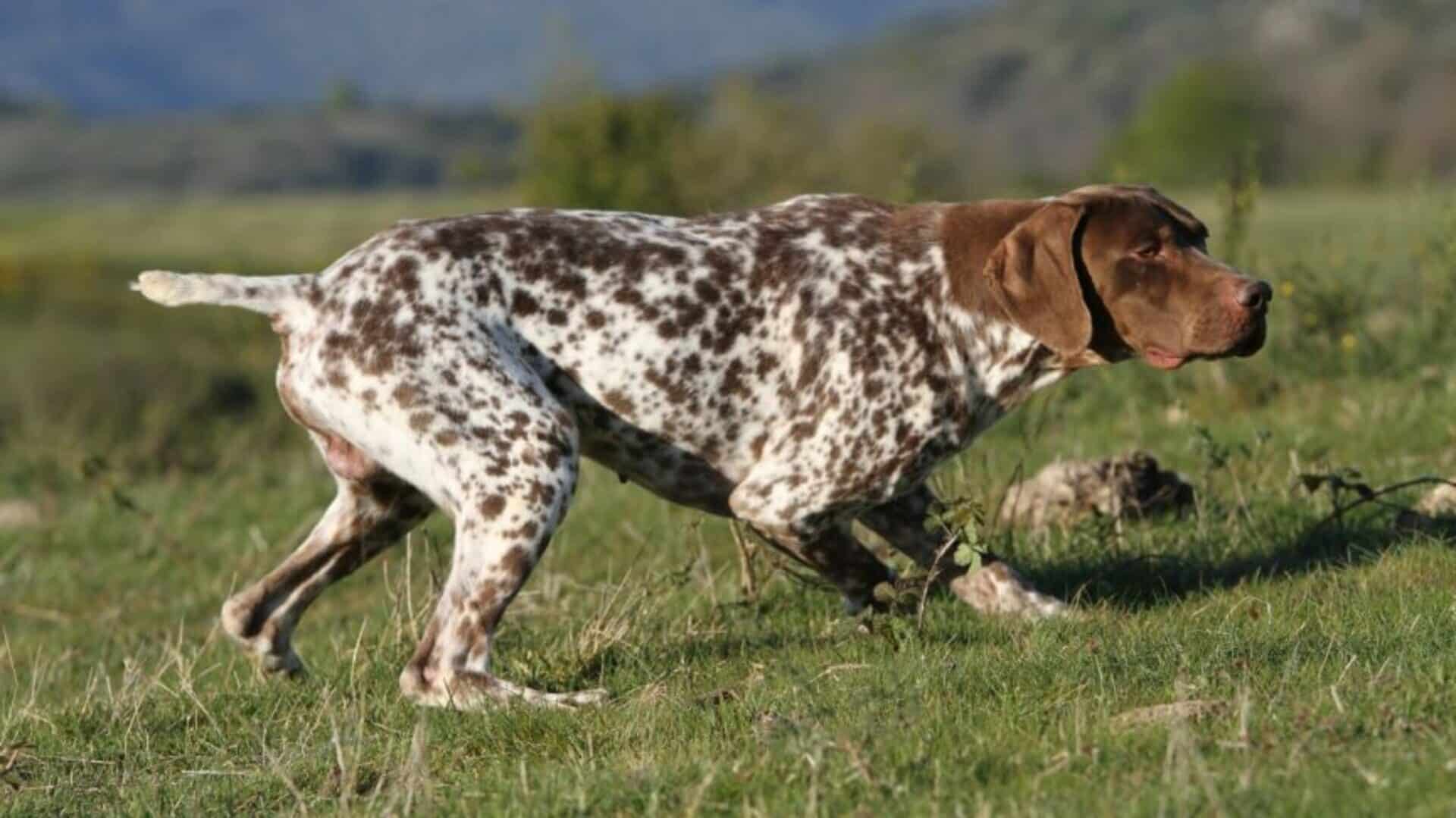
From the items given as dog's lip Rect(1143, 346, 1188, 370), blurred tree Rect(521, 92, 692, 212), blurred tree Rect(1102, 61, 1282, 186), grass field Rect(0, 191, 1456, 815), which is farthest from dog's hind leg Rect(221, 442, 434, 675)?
blurred tree Rect(1102, 61, 1282, 186)

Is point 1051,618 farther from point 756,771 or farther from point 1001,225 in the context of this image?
point 756,771

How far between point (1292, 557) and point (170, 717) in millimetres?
3908

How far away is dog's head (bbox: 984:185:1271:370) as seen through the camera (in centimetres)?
647

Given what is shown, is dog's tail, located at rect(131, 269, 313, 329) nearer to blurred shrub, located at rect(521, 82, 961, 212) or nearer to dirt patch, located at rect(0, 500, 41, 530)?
dirt patch, located at rect(0, 500, 41, 530)

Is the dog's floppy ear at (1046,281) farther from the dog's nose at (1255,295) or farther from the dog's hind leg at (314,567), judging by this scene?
the dog's hind leg at (314,567)

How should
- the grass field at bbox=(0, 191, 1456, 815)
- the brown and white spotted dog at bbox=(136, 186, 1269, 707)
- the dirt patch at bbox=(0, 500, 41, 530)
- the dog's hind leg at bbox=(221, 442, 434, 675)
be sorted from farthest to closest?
1. the dirt patch at bbox=(0, 500, 41, 530)
2. the dog's hind leg at bbox=(221, 442, 434, 675)
3. the brown and white spotted dog at bbox=(136, 186, 1269, 707)
4. the grass field at bbox=(0, 191, 1456, 815)

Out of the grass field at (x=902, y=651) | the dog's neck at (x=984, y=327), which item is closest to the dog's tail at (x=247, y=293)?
the grass field at (x=902, y=651)

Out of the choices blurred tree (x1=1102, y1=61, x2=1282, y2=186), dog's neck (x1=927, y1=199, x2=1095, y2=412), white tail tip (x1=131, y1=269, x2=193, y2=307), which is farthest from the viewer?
blurred tree (x1=1102, y1=61, x2=1282, y2=186)

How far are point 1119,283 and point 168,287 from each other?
301 cm

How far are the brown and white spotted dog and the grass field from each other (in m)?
0.51

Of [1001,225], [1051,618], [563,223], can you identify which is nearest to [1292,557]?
[1051,618]

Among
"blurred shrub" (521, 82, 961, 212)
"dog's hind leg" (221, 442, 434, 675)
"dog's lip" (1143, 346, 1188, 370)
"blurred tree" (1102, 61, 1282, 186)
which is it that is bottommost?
"blurred tree" (1102, 61, 1282, 186)

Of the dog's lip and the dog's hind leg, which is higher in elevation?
the dog's lip

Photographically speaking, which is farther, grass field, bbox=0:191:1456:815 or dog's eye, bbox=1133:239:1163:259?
dog's eye, bbox=1133:239:1163:259
